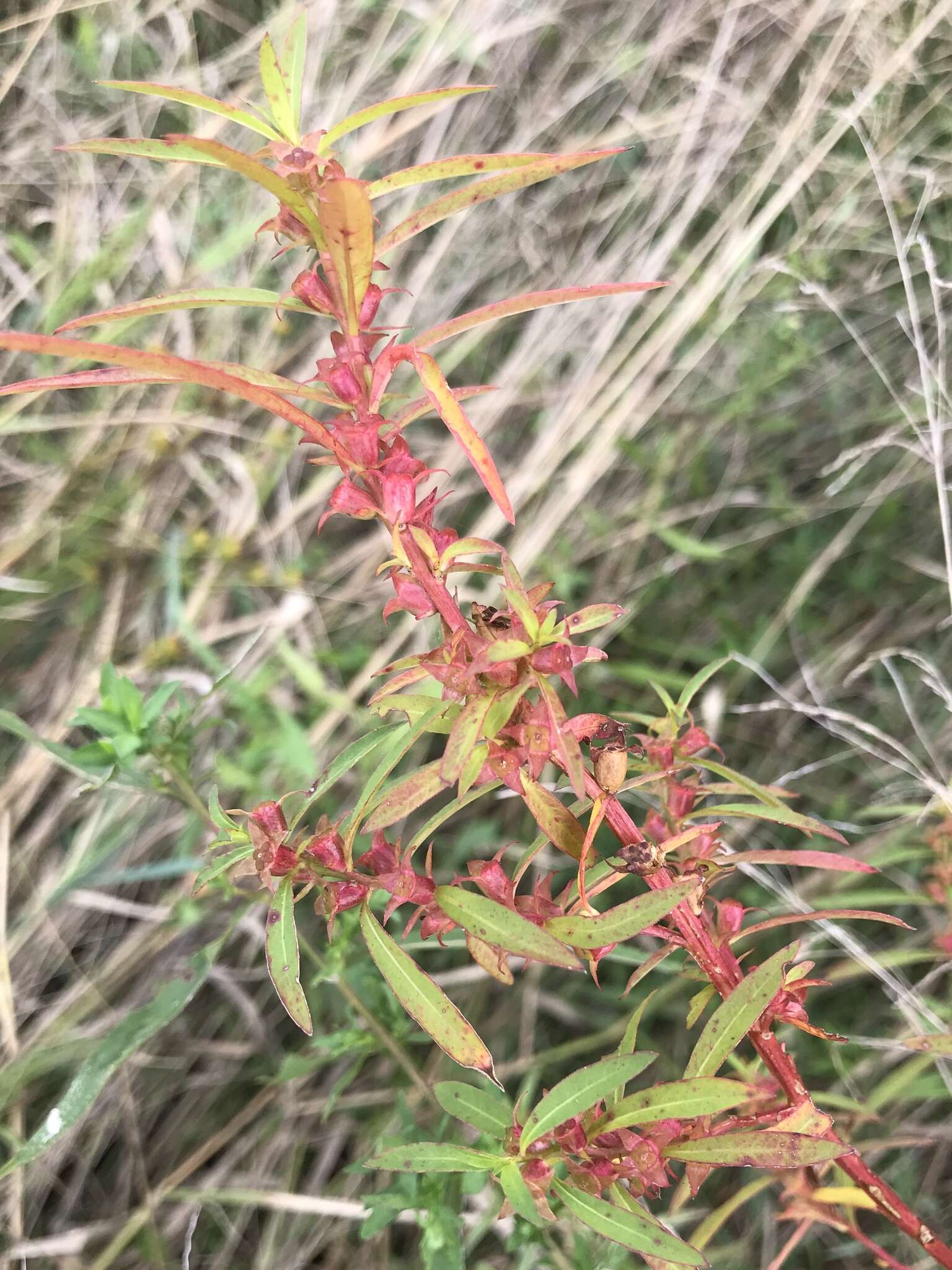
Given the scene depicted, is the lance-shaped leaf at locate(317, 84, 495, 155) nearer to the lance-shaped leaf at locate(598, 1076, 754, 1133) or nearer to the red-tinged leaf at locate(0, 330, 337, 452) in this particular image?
the red-tinged leaf at locate(0, 330, 337, 452)

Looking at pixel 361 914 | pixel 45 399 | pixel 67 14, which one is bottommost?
pixel 361 914

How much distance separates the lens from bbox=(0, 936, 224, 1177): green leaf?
86cm

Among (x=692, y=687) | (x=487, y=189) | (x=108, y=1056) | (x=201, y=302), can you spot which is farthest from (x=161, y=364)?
(x=108, y=1056)

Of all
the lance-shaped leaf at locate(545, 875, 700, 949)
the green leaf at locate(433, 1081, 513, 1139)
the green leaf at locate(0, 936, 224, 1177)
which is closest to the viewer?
the lance-shaped leaf at locate(545, 875, 700, 949)

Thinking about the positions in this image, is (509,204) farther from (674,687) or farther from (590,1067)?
(590,1067)

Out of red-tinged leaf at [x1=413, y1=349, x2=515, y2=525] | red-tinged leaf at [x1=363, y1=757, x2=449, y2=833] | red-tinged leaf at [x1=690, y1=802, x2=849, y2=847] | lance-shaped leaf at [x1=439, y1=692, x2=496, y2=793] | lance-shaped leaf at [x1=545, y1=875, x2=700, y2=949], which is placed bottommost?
red-tinged leaf at [x1=690, y1=802, x2=849, y2=847]

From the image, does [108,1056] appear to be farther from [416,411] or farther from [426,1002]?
[416,411]

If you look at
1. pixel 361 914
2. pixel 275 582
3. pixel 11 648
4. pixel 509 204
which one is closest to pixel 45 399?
pixel 11 648

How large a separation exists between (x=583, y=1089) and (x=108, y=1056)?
0.56m

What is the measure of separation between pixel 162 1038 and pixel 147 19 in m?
2.21

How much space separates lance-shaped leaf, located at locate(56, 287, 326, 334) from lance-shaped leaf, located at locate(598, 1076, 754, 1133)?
0.53 m

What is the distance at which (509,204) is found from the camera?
2.12m

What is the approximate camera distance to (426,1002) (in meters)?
0.60

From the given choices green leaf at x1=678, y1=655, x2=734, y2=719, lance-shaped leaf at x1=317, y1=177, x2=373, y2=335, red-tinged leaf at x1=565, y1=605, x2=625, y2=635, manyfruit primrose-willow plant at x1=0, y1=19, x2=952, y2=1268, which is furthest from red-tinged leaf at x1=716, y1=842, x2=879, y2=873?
lance-shaped leaf at x1=317, y1=177, x2=373, y2=335
